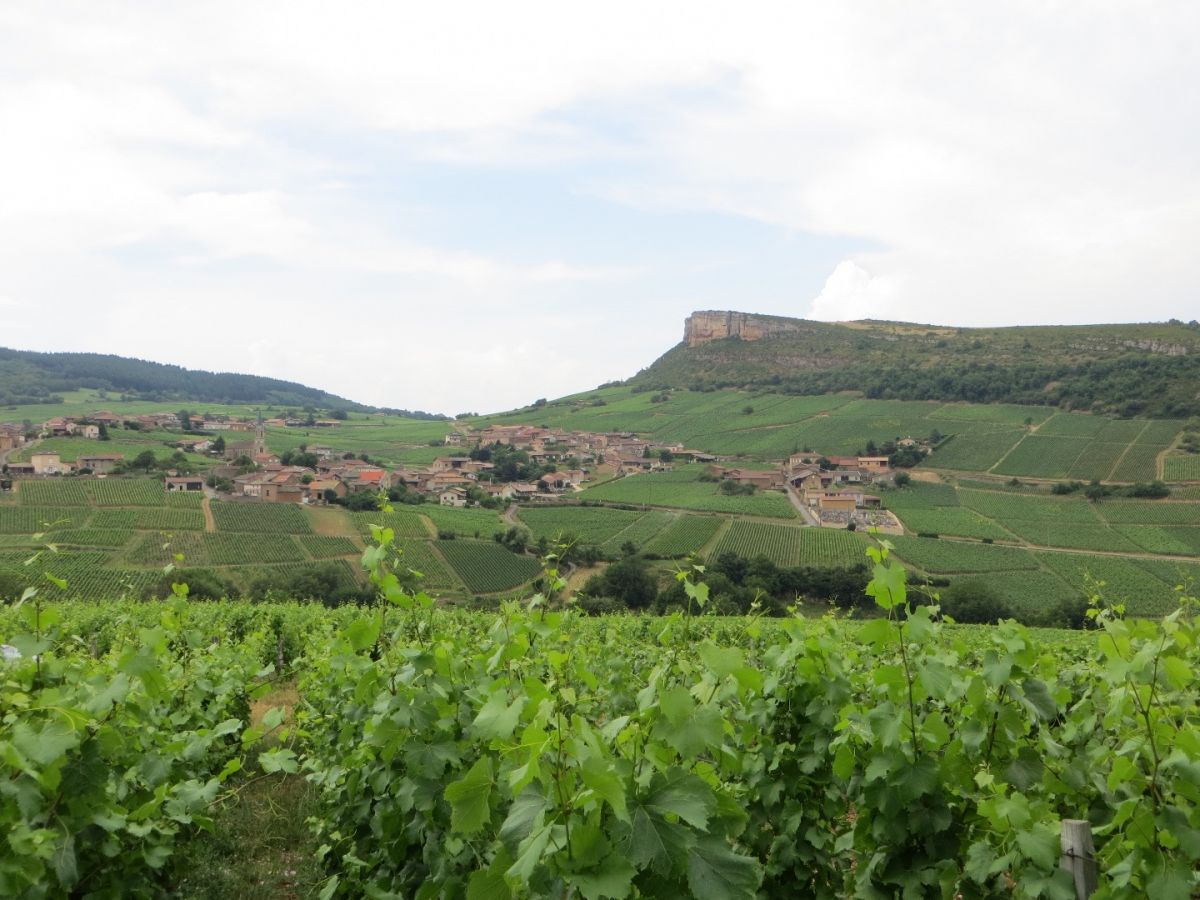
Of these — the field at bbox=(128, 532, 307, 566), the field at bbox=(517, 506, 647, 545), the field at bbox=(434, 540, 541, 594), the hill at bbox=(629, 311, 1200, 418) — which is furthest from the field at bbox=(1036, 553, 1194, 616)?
the field at bbox=(128, 532, 307, 566)

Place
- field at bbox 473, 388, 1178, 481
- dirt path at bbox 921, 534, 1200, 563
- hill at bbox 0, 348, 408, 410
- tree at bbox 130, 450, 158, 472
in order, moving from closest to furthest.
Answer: dirt path at bbox 921, 534, 1200, 563 → tree at bbox 130, 450, 158, 472 → field at bbox 473, 388, 1178, 481 → hill at bbox 0, 348, 408, 410

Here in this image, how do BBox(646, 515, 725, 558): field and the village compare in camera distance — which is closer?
BBox(646, 515, 725, 558): field

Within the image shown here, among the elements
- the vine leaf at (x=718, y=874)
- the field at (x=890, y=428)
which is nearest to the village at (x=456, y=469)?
the field at (x=890, y=428)

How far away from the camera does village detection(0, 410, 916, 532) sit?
58656 millimetres

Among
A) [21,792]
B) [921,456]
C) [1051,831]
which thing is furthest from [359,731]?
[921,456]

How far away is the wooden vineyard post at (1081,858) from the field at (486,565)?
138 feet

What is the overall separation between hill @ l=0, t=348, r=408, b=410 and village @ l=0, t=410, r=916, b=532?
2790 centimetres

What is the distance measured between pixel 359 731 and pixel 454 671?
178 cm

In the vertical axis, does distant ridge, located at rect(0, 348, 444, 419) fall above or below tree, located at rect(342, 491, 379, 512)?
above

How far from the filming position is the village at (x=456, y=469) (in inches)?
2309

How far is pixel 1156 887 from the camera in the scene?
2221mm

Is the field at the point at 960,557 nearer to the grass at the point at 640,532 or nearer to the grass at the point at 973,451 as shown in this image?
the grass at the point at 640,532

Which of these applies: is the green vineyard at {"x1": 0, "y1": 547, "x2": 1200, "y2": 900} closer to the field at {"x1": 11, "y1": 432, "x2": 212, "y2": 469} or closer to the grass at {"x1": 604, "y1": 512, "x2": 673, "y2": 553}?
the grass at {"x1": 604, "y1": 512, "x2": 673, "y2": 553}

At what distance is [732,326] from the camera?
139 meters
